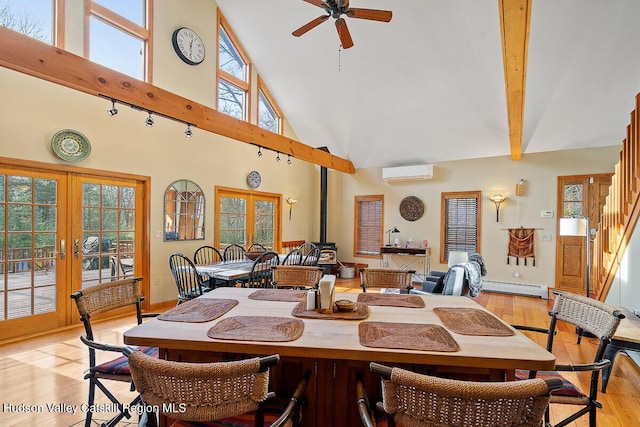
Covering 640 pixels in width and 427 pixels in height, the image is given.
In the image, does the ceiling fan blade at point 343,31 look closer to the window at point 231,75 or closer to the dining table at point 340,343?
the dining table at point 340,343

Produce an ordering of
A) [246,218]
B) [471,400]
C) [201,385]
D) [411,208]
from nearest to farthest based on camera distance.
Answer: [471,400] < [201,385] < [246,218] < [411,208]

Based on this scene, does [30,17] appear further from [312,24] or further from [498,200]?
[498,200]

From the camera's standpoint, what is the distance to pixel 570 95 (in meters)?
4.83

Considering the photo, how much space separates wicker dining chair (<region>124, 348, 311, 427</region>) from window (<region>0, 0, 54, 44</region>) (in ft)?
14.8

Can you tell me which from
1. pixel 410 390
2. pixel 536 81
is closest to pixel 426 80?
pixel 536 81

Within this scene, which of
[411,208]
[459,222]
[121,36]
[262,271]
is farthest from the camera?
[411,208]

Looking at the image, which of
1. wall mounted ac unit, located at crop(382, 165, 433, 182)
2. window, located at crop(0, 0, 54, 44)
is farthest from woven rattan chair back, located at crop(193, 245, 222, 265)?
wall mounted ac unit, located at crop(382, 165, 433, 182)

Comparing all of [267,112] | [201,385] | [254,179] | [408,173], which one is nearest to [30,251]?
[254,179]

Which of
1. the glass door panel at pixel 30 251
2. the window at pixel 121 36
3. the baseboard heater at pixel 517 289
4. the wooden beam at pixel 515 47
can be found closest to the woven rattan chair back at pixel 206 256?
the glass door panel at pixel 30 251

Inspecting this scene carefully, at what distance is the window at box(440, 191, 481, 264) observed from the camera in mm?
6559

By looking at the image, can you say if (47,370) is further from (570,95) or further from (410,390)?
(570,95)

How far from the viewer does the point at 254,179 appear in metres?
6.48

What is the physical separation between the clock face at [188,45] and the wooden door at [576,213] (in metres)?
6.82

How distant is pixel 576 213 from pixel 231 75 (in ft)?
22.7
